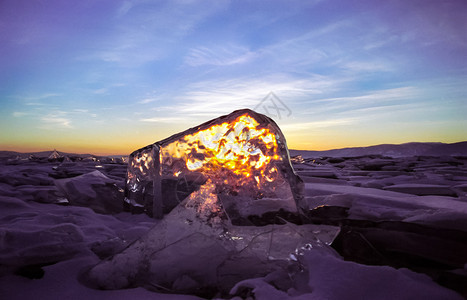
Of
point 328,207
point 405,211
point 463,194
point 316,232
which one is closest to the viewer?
point 316,232

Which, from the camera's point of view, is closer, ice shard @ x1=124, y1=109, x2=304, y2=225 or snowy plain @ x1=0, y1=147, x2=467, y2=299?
snowy plain @ x1=0, y1=147, x2=467, y2=299

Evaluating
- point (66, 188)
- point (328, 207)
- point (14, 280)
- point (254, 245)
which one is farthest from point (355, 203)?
point (66, 188)

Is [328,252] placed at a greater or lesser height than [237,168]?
lesser

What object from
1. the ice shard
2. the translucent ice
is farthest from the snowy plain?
the ice shard

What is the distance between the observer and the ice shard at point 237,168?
131cm

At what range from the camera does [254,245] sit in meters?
1.08

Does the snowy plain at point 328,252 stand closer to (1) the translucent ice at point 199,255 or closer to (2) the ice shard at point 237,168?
(1) the translucent ice at point 199,255

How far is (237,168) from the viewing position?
1.37 metres

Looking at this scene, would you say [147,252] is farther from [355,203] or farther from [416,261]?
[355,203]

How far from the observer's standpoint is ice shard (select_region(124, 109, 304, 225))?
4.29 feet

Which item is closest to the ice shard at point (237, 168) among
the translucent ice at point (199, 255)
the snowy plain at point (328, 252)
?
the translucent ice at point (199, 255)

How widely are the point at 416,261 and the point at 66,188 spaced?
2.35 m

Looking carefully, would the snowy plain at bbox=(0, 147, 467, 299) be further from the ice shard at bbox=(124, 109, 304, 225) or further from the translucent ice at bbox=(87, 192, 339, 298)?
the ice shard at bbox=(124, 109, 304, 225)

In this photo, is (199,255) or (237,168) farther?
(237,168)
